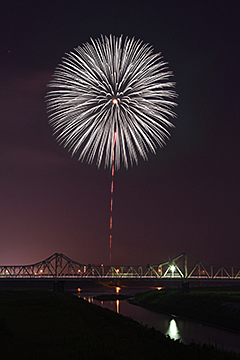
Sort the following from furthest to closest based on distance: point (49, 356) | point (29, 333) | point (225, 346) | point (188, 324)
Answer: point (188, 324), point (225, 346), point (29, 333), point (49, 356)

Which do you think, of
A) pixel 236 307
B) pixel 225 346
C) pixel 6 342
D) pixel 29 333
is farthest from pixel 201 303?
pixel 6 342

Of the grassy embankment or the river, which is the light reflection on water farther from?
the grassy embankment

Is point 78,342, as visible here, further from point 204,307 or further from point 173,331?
point 204,307

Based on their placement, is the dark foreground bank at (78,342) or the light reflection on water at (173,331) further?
the light reflection on water at (173,331)

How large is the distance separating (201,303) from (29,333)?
3121 inches

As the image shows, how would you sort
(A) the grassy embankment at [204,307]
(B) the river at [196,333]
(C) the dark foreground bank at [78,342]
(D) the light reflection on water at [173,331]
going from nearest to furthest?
(C) the dark foreground bank at [78,342], (B) the river at [196,333], (D) the light reflection on water at [173,331], (A) the grassy embankment at [204,307]

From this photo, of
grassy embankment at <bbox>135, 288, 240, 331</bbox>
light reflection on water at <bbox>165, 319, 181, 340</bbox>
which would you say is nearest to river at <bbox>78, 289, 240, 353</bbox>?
light reflection on water at <bbox>165, 319, 181, 340</bbox>

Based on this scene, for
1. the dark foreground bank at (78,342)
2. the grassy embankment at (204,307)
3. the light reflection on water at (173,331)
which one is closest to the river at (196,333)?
the light reflection on water at (173,331)

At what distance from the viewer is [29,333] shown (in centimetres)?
4678

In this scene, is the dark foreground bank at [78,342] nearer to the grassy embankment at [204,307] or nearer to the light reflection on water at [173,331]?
the light reflection on water at [173,331]

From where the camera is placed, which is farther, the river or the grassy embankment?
the grassy embankment

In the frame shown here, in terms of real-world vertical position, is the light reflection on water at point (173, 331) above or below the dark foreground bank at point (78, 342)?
below

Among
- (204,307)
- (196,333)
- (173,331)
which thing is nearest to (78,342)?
(173,331)

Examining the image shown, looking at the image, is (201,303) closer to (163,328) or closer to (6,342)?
(163,328)
